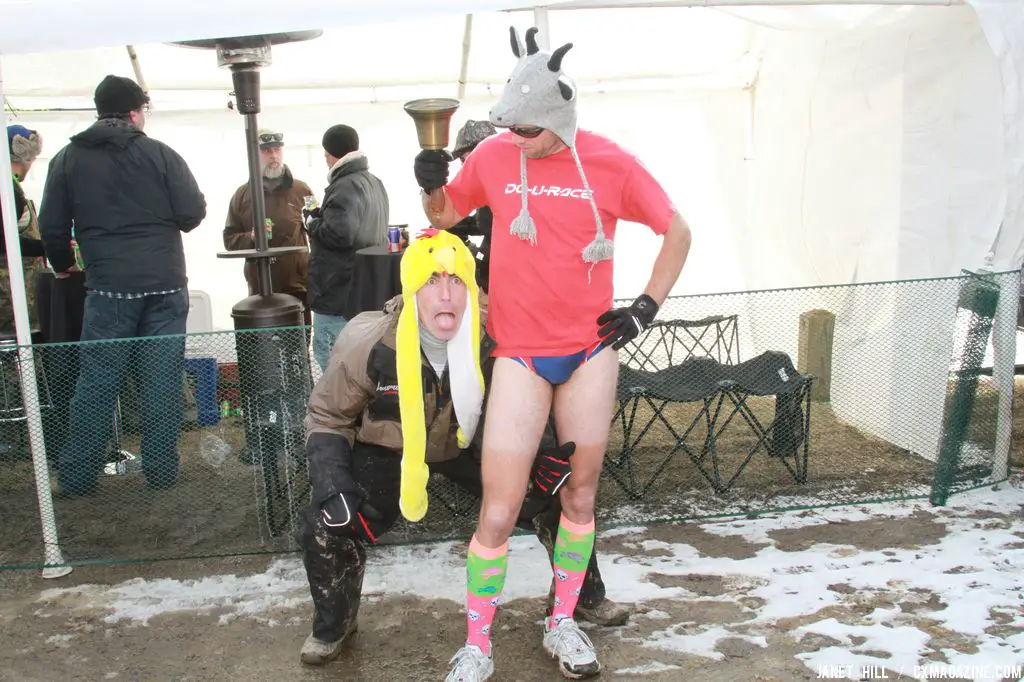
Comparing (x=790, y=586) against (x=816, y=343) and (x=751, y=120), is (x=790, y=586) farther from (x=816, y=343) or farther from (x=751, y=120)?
(x=751, y=120)

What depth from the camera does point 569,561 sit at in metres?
3.26

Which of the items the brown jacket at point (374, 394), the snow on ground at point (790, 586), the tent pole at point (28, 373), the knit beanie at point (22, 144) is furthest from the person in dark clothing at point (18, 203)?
the brown jacket at point (374, 394)

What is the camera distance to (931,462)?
5.08 metres

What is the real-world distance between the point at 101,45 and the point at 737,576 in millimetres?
3057

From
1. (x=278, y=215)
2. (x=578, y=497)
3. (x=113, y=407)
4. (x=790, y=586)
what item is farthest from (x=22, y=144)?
(x=790, y=586)

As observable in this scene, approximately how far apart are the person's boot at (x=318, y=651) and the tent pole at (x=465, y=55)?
464cm

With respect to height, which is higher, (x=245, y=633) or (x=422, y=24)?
(x=422, y=24)

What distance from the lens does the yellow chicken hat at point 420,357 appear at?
10.2ft

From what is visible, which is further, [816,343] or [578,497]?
[816,343]

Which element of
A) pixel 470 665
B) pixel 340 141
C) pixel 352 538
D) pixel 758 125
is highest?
pixel 758 125

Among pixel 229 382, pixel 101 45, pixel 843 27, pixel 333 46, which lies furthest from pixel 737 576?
pixel 333 46

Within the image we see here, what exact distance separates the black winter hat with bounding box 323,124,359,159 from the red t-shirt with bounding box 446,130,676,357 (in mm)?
2725

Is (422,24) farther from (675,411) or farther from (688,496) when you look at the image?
(688,496)

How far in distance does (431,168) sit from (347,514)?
3.59 ft
